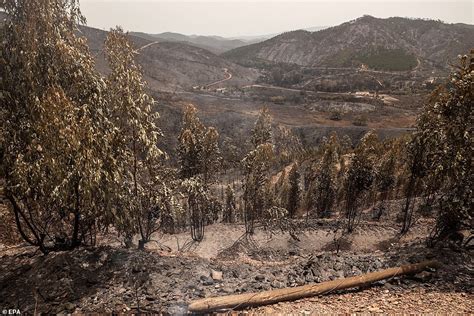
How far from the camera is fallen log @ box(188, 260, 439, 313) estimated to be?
8211mm

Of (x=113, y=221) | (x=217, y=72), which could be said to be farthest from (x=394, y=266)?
(x=217, y=72)

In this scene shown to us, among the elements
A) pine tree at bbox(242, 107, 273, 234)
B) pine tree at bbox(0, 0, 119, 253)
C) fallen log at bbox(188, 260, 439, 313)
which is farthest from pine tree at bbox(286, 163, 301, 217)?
pine tree at bbox(0, 0, 119, 253)

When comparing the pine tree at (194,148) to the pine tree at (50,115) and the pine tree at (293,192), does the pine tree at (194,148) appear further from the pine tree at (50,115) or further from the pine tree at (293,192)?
the pine tree at (293,192)

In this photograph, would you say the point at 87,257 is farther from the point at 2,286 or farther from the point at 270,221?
the point at 270,221

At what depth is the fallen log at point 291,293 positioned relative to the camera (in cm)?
821

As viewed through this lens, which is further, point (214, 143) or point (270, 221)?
point (270, 221)

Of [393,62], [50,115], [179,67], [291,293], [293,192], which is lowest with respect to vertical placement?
[293,192]

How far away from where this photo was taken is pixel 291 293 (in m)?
8.84

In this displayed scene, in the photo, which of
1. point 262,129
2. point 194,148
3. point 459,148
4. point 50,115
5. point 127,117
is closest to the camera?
point 50,115

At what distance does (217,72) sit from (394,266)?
6906 inches

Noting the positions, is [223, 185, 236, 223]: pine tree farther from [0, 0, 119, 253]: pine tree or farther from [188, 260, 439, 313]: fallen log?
[0, 0, 119, 253]: pine tree

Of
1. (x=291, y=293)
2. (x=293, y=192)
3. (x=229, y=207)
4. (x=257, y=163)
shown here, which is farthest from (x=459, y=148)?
(x=229, y=207)

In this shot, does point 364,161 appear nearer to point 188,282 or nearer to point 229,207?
point 188,282

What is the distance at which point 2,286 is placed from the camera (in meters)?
9.23
